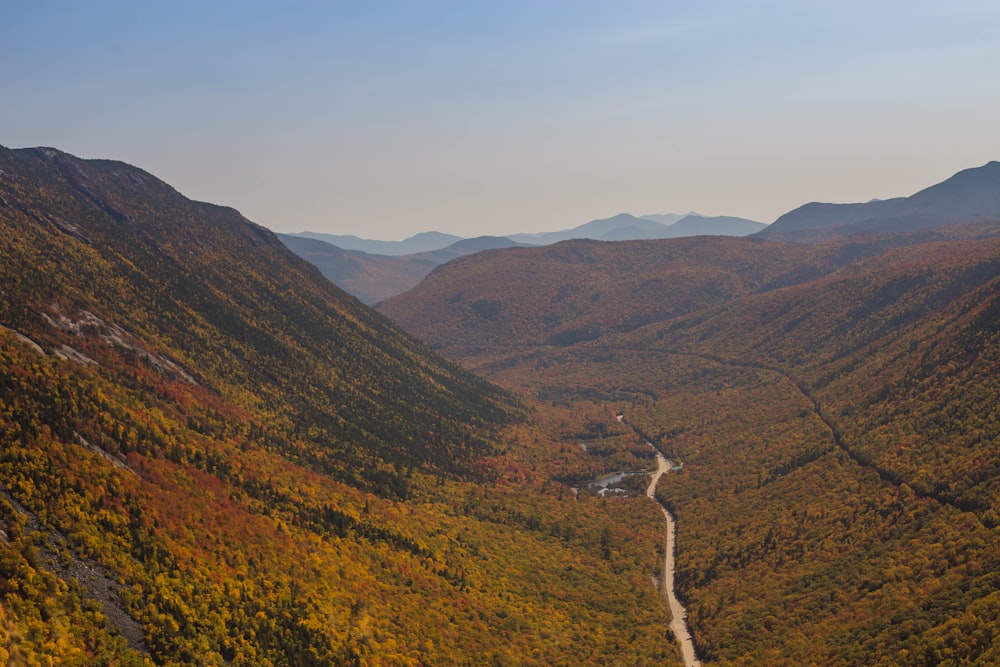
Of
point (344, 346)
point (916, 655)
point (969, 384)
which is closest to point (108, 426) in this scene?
point (916, 655)

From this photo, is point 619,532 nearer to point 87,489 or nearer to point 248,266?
point 87,489

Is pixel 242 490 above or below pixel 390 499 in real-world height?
above

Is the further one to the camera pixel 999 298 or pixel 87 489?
pixel 999 298

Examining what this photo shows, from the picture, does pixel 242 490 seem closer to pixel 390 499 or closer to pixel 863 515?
pixel 390 499

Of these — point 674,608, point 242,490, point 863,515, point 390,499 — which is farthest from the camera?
point 390,499

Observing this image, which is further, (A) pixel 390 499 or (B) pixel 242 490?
(A) pixel 390 499

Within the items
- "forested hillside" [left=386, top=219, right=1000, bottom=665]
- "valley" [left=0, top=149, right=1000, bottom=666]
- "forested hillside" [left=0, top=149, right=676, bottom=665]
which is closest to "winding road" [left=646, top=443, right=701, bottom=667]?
"valley" [left=0, top=149, right=1000, bottom=666]

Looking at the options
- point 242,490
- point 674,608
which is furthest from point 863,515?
point 242,490

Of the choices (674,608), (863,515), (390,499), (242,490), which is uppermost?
(242,490)
